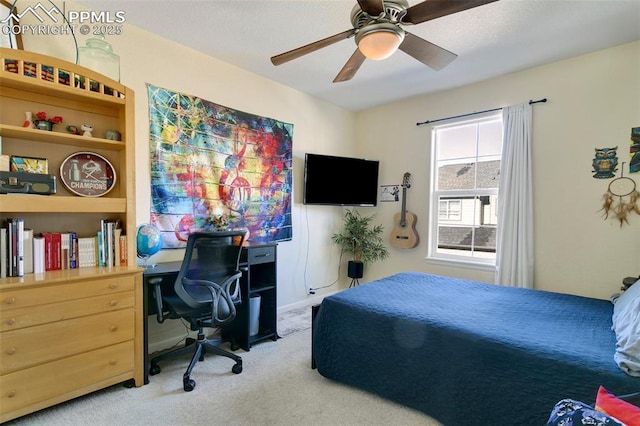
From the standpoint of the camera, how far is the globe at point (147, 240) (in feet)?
7.51

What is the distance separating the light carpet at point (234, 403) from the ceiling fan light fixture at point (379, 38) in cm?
214

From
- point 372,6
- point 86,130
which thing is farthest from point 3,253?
point 372,6

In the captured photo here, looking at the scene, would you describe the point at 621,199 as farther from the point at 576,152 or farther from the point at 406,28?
the point at 406,28

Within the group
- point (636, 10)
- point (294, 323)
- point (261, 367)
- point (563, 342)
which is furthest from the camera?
point (294, 323)

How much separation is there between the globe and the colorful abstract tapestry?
0.72ft

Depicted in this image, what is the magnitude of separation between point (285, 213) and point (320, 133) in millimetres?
1225

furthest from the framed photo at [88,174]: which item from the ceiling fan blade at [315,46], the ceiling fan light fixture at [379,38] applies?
the ceiling fan light fixture at [379,38]

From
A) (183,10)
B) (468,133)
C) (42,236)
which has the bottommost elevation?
(42,236)

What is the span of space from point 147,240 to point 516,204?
3.37m

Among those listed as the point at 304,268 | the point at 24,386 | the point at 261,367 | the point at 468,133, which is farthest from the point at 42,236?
the point at 468,133

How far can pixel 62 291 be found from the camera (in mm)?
1783

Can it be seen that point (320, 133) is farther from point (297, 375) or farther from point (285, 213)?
point (297, 375)

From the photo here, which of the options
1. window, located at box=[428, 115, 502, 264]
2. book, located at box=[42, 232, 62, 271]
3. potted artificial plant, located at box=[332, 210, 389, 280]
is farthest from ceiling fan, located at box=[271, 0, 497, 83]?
potted artificial plant, located at box=[332, 210, 389, 280]

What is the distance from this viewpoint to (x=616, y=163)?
262 cm
